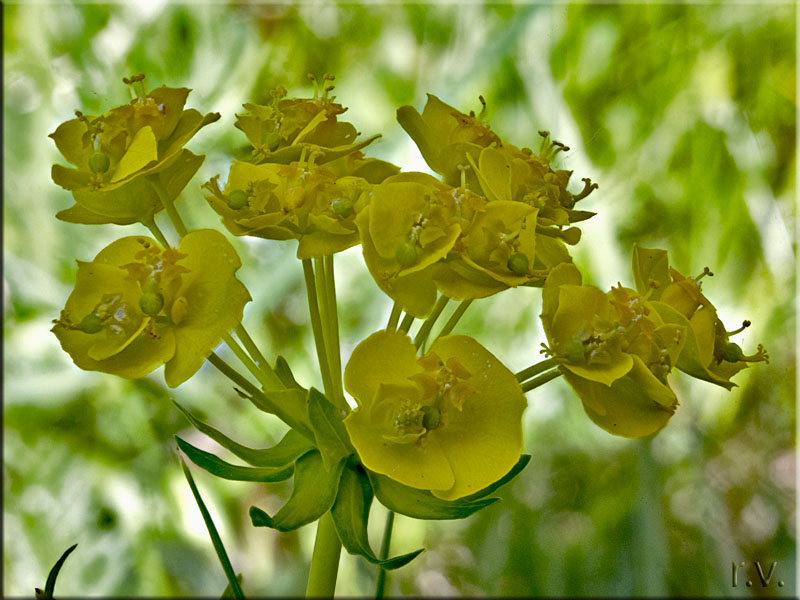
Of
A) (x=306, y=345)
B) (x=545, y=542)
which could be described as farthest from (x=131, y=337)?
(x=545, y=542)

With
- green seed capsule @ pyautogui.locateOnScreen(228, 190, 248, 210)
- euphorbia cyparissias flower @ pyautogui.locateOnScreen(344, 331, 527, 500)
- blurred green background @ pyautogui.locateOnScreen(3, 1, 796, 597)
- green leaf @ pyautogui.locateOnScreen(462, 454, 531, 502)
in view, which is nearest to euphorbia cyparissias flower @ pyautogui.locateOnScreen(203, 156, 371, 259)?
green seed capsule @ pyautogui.locateOnScreen(228, 190, 248, 210)

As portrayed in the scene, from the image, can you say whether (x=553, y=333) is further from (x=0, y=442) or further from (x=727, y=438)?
(x=0, y=442)

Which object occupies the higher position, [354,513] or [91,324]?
[91,324]

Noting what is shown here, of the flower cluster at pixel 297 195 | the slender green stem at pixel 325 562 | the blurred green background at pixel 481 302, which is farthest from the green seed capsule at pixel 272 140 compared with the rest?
the blurred green background at pixel 481 302

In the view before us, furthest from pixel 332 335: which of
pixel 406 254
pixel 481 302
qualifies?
pixel 481 302

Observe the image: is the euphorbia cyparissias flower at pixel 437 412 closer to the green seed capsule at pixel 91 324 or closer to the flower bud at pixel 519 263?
the flower bud at pixel 519 263

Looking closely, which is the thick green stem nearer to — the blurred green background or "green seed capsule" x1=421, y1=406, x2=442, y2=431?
"green seed capsule" x1=421, y1=406, x2=442, y2=431

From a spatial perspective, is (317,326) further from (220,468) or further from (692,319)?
(692,319)

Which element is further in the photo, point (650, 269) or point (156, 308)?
point (650, 269)
